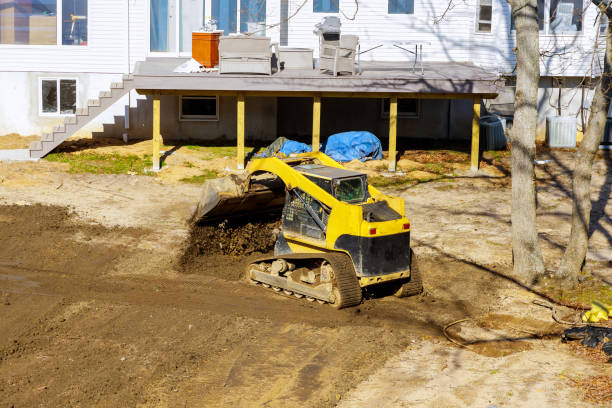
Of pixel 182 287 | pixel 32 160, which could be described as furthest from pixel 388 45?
pixel 182 287

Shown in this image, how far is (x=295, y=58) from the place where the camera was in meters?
24.2

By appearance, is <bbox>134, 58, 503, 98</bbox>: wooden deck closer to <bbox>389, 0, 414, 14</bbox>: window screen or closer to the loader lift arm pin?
<bbox>389, 0, 414, 14</bbox>: window screen

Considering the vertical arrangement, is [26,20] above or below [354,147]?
above

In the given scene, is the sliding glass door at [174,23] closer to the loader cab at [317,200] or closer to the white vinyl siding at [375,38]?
the white vinyl siding at [375,38]

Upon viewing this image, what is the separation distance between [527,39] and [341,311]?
20.3 feet

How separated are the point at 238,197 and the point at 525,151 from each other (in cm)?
545

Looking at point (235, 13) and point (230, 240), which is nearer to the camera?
point (230, 240)

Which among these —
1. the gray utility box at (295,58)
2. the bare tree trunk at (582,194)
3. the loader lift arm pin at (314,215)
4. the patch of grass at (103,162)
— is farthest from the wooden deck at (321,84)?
the loader lift arm pin at (314,215)

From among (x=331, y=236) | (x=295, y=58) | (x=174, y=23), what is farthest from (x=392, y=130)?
(x=331, y=236)

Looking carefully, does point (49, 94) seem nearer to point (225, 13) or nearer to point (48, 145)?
point (48, 145)

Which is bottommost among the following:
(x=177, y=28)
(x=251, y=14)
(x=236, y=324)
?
(x=236, y=324)

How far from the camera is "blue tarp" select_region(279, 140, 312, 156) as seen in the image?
23.4 metres

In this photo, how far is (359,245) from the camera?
12.4 meters

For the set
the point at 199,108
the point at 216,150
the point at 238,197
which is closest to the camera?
the point at 238,197
